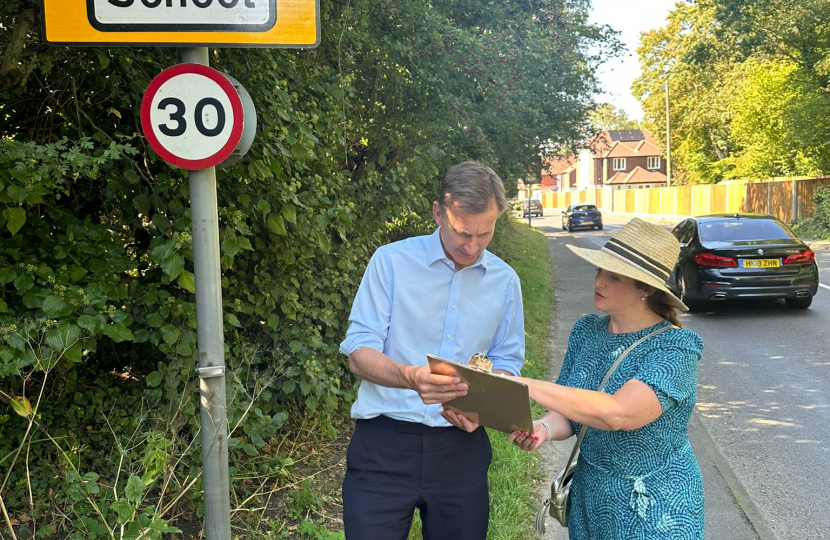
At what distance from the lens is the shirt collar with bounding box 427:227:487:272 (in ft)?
8.55

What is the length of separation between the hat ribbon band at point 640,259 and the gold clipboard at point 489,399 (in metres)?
0.68

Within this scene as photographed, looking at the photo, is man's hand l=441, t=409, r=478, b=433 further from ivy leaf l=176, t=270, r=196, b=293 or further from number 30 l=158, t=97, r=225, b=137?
ivy leaf l=176, t=270, r=196, b=293

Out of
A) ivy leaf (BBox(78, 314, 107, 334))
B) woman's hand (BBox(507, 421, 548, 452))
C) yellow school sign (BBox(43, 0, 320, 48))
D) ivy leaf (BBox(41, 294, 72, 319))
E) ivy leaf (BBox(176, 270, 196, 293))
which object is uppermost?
yellow school sign (BBox(43, 0, 320, 48))

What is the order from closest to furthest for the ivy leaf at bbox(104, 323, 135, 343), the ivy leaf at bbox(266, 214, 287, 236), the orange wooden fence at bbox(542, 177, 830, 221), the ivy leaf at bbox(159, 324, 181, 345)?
the ivy leaf at bbox(104, 323, 135, 343) < the ivy leaf at bbox(159, 324, 181, 345) < the ivy leaf at bbox(266, 214, 287, 236) < the orange wooden fence at bbox(542, 177, 830, 221)

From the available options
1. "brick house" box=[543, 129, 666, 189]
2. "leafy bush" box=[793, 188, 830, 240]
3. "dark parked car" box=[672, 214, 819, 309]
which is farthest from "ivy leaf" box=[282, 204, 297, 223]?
"brick house" box=[543, 129, 666, 189]

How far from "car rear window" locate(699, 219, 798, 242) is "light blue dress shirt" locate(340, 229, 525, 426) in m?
10.4

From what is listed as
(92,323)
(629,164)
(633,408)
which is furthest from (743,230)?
(629,164)

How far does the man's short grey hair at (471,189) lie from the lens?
2.52 m

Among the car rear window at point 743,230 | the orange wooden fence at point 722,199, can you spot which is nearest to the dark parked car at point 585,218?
the orange wooden fence at point 722,199

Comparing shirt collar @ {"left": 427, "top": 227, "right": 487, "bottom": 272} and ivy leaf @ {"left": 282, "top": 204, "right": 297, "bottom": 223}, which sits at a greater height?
ivy leaf @ {"left": 282, "top": 204, "right": 297, "bottom": 223}

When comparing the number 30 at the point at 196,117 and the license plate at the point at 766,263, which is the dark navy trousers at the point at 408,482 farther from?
the license plate at the point at 766,263

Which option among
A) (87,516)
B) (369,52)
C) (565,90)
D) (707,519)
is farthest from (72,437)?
(565,90)

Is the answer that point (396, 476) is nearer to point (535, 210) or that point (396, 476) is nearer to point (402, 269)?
point (402, 269)

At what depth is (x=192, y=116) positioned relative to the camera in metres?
2.93
